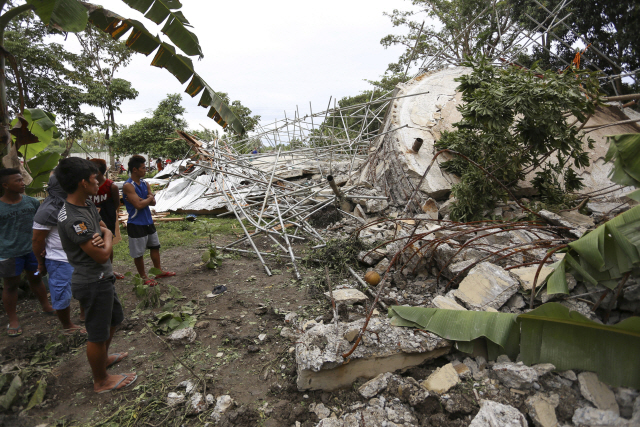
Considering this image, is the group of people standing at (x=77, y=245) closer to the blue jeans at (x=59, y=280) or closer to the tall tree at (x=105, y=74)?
the blue jeans at (x=59, y=280)

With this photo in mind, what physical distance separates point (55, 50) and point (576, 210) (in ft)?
72.3

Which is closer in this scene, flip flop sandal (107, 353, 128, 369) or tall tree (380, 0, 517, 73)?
flip flop sandal (107, 353, 128, 369)

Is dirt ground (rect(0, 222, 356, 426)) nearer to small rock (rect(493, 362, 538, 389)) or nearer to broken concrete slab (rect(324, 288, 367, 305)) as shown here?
broken concrete slab (rect(324, 288, 367, 305))

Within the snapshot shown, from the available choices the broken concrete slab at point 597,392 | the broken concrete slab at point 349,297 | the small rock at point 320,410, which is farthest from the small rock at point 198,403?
the broken concrete slab at point 597,392

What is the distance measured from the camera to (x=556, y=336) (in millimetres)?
1888

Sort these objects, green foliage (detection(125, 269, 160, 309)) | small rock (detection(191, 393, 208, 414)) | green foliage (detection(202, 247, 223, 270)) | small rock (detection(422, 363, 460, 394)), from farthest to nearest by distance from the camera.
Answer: green foliage (detection(202, 247, 223, 270)) < green foliage (detection(125, 269, 160, 309)) < small rock (detection(191, 393, 208, 414)) < small rock (detection(422, 363, 460, 394))

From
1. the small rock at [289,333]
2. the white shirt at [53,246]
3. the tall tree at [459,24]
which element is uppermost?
the tall tree at [459,24]

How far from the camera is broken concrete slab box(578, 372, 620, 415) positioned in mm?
1693

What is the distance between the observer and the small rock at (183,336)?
2.80m

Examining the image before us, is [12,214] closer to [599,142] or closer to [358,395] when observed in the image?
[358,395]

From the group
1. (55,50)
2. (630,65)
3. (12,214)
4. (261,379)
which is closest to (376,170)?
(261,379)

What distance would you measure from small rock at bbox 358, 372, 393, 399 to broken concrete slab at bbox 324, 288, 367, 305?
3.16 ft

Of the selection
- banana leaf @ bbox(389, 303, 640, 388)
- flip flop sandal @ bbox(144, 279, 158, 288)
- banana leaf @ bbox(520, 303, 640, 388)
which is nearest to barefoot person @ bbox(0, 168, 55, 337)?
flip flop sandal @ bbox(144, 279, 158, 288)

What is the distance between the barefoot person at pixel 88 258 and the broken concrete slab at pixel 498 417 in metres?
2.29
